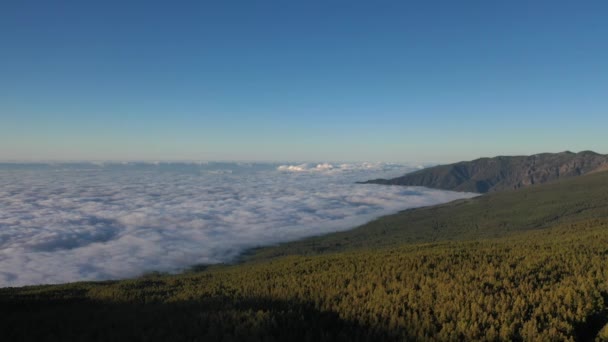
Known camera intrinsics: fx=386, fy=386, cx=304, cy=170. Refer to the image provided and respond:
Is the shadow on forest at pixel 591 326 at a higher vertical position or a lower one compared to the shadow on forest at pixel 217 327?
higher

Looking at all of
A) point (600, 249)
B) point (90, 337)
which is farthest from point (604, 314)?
point (90, 337)

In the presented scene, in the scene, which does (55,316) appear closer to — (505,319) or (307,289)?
(307,289)

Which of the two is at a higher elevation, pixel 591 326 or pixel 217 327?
pixel 591 326

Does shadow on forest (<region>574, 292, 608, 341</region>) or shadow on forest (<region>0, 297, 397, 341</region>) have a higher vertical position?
shadow on forest (<region>574, 292, 608, 341</region>)

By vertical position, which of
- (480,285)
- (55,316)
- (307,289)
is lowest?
(55,316)


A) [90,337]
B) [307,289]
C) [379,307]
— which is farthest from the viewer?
[307,289]

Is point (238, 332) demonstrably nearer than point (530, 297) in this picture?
Yes

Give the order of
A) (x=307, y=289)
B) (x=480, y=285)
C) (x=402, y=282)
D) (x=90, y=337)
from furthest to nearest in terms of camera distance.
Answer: (x=307, y=289)
(x=402, y=282)
(x=480, y=285)
(x=90, y=337)

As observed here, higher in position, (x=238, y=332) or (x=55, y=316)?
(x=238, y=332)

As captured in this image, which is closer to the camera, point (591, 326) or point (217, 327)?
point (217, 327)

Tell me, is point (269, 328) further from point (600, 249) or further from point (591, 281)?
point (600, 249)
